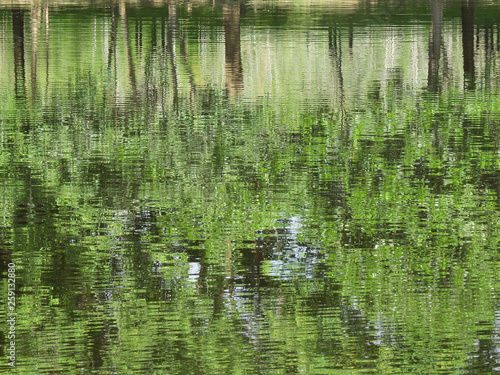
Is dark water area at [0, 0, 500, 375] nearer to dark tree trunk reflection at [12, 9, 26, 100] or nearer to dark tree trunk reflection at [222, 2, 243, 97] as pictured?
dark tree trunk reflection at [222, 2, 243, 97]

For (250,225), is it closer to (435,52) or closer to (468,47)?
(435,52)

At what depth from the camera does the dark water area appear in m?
6.32

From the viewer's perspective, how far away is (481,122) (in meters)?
15.2

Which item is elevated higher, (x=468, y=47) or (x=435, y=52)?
(x=468, y=47)

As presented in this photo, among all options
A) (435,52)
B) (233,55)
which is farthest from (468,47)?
(233,55)

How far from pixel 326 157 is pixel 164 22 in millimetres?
30126

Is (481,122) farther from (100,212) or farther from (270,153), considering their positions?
(100,212)

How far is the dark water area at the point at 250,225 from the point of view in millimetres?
6320

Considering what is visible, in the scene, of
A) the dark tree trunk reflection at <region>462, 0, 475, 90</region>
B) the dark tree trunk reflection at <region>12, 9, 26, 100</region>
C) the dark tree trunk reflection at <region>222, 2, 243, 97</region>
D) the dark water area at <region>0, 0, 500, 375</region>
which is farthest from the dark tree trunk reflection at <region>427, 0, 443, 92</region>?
the dark tree trunk reflection at <region>12, 9, 26, 100</region>

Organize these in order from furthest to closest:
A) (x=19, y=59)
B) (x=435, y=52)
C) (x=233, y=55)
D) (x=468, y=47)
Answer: (x=468, y=47), (x=19, y=59), (x=233, y=55), (x=435, y=52)

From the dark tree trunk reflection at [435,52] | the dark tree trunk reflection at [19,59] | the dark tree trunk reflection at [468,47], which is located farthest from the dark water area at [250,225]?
the dark tree trunk reflection at [468,47]

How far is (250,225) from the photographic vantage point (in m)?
9.37

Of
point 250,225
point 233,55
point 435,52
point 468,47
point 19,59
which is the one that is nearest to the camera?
point 250,225

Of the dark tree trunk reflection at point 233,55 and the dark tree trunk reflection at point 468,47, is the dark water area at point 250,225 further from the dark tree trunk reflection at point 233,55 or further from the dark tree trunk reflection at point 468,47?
the dark tree trunk reflection at point 468,47
